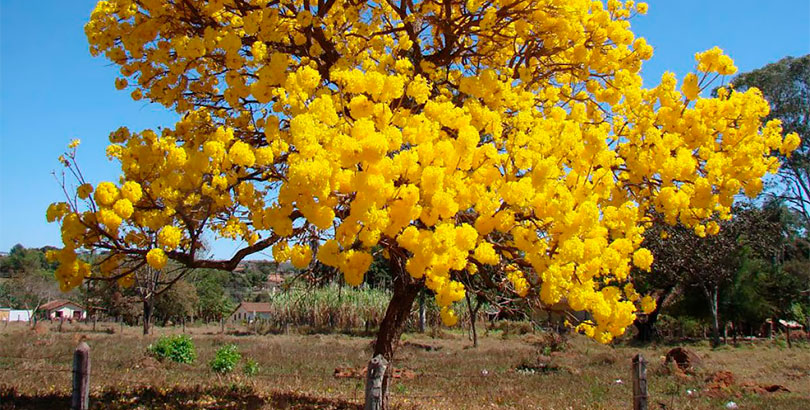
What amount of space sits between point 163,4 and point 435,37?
3133mm

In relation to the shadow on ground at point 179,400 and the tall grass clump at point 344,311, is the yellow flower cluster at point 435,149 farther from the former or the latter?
the tall grass clump at point 344,311

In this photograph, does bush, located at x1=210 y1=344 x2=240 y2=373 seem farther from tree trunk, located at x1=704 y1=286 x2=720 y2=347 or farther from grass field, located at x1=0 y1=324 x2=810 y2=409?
tree trunk, located at x1=704 y1=286 x2=720 y2=347

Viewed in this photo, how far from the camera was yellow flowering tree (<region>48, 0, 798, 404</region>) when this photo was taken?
4.04 meters

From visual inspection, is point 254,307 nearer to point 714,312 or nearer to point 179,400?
point 714,312

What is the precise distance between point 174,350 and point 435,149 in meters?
11.4

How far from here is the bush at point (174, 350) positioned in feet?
44.0

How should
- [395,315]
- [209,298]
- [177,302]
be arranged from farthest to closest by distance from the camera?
[209,298]
[177,302]
[395,315]

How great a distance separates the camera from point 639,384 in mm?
6211

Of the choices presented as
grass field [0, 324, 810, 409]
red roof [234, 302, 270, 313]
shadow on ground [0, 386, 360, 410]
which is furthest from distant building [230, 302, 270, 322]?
shadow on ground [0, 386, 360, 410]

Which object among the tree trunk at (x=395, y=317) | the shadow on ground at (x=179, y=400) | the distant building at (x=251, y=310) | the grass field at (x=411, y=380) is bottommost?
the distant building at (x=251, y=310)

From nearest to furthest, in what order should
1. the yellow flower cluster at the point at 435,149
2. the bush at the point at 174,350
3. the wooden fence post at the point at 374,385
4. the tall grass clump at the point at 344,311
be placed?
the yellow flower cluster at the point at 435,149 → the wooden fence post at the point at 374,385 → the bush at the point at 174,350 → the tall grass clump at the point at 344,311

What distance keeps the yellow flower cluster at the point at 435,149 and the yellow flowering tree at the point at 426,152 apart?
19mm

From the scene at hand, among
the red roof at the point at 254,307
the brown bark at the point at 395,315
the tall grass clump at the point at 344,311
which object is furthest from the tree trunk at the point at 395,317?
the red roof at the point at 254,307

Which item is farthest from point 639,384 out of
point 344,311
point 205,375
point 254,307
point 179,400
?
point 254,307
